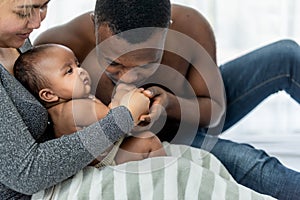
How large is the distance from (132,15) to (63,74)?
0.57ft

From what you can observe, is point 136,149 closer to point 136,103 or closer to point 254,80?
point 136,103

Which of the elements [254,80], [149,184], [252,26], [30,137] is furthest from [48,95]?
[252,26]

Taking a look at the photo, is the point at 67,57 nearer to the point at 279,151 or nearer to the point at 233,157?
the point at 233,157

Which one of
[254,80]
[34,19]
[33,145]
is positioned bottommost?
[254,80]

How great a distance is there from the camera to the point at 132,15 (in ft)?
3.42

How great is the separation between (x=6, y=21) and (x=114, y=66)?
26 cm

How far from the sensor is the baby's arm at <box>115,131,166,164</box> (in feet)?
3.52

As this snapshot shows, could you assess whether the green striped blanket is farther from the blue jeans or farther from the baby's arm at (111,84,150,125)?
the blue jeans

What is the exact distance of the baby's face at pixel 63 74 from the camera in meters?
1.04

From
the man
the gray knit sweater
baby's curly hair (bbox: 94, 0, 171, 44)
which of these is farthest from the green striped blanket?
baby's curly hair (bbox: 94, 0, 171, 44)

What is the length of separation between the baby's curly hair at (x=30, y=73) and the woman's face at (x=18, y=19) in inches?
1.3

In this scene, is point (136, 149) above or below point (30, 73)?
below

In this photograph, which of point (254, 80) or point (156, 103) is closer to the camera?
point (156, 103)

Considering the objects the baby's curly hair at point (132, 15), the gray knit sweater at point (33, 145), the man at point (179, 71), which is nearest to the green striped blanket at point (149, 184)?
the gray knit sweater at point (33, 145)
